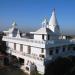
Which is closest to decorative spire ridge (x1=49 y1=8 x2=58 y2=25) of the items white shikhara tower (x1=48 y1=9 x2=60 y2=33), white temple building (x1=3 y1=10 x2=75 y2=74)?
white shikhara tower (x1=48 y1=9 x2=60 y2=33)

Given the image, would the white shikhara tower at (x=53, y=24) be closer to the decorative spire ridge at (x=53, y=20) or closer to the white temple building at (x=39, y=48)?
the decorative spire ridge at (x=53, y=20)

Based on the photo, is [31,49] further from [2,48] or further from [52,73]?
[2,48]

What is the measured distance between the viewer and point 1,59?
107 ft

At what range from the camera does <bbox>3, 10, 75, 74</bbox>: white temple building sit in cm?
2723

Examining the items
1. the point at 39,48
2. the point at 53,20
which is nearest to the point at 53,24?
the point at 53,20

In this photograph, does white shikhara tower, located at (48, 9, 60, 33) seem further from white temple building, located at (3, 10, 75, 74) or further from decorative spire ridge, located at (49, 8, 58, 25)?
white temple building, located at (3, 10, 75, 74)

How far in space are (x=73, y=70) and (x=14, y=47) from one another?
13.1 m

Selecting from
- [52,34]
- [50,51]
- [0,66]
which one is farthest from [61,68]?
[0,66]

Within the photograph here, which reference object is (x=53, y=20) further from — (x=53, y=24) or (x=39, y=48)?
(x=39, y=48)

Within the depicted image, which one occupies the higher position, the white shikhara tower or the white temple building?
the white shikhara tower

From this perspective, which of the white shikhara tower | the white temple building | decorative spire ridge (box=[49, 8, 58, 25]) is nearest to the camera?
the white temple building

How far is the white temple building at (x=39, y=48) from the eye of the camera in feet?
89.4

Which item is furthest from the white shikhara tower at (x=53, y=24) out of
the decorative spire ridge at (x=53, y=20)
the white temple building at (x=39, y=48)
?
the white temple building at (x=39, y=48)

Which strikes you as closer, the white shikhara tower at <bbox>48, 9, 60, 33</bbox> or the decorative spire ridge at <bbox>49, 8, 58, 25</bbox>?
the white shikhara tower at <bbox>48, 9, 60, 33</bbox>
